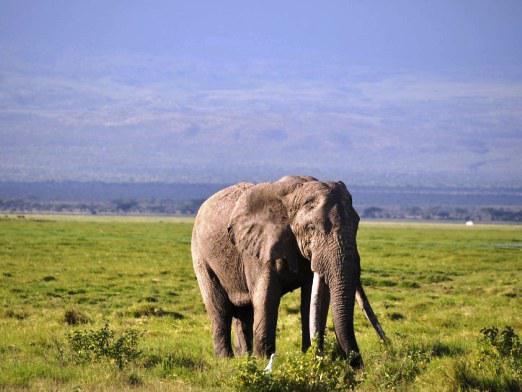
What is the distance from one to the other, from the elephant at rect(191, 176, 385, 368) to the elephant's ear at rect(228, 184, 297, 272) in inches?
0.5

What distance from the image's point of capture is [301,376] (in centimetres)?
1142

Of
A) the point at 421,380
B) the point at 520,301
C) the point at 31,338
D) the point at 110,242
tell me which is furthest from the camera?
the point at 110,242

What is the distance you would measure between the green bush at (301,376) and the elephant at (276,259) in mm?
975

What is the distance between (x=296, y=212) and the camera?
45.9 ft

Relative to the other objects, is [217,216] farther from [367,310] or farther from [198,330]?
[198,330]

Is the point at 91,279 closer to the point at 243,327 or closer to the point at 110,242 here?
the point at 243,327

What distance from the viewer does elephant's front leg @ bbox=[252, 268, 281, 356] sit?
45.6 ft

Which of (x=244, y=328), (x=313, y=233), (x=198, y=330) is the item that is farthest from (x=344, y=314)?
(x=198, y=330)

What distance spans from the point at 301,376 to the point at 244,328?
425cm

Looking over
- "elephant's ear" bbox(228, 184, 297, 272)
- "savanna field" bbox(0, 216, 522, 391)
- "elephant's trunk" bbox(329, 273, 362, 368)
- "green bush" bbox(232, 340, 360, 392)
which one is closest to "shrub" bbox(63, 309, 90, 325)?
"savanna field" bbox(0, 216, 522, 391)

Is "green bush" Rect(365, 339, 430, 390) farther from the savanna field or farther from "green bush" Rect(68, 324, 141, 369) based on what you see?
"green bush" Rect(68, 324, 141, 369)

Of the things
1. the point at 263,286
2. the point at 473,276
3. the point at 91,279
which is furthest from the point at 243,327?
the point at 473,276

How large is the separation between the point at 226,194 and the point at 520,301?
11211 millimetres

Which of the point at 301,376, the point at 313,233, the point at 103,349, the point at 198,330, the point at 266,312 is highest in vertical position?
the point at 313,233
